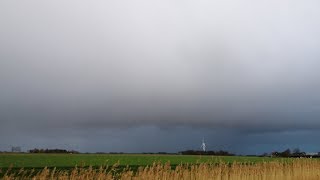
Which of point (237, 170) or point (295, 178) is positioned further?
point (295, 178)

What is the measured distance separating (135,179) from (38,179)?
530cm

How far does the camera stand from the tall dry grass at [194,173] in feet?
57.1

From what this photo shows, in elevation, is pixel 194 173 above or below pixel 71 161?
below

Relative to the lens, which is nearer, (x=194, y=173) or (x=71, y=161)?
(x=194, y=173)

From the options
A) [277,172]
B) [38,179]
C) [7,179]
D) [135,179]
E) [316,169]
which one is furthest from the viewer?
[316,169]

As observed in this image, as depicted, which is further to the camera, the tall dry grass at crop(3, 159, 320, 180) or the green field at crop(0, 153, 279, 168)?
the green field at crop(0, 153, 279, 168)

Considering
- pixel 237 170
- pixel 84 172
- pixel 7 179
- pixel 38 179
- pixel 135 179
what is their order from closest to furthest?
pixel 7 179 < pixel 38 179 < pixel 84 172 < pixel 135 179 < pixel 237 170

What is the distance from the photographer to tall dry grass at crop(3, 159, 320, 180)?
17392mm

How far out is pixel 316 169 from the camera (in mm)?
36031

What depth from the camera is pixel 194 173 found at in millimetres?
24656

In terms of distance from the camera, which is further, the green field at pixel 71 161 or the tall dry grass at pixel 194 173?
the green field at pixel 71 161

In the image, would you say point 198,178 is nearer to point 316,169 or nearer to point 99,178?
point 99,178

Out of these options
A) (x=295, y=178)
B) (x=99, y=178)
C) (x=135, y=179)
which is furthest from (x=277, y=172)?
(x=99, y=178)

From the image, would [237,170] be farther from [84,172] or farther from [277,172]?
[84,172]
